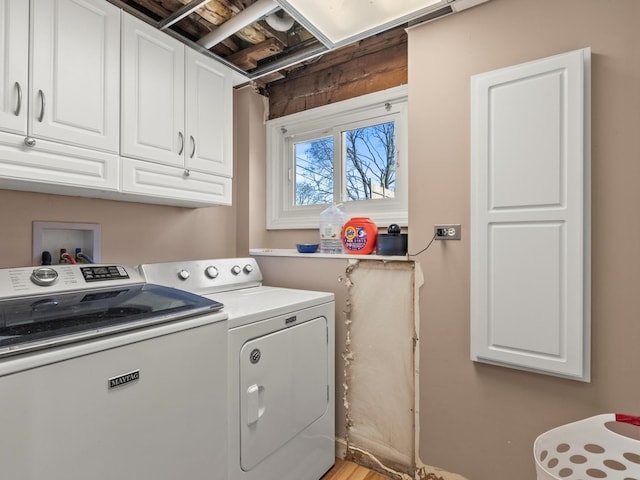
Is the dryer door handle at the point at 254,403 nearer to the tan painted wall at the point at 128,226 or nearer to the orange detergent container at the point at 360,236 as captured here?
the orange detergent container at the point at 360,236

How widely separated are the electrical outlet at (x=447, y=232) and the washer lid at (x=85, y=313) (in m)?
1.06

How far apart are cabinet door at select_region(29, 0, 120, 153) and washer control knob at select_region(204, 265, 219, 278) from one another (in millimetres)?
741

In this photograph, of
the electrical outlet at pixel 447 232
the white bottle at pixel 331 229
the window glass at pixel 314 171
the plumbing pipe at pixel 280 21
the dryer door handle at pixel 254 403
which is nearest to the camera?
the dryer door handle at pixel 254 403

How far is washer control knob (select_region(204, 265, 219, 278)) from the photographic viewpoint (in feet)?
6.09

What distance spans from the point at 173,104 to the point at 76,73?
42 cm

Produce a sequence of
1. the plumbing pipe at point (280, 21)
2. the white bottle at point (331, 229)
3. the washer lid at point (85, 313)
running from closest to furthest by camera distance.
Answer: the washer lid at point (85, 313), the plumbing pipe at point (280, 21), the white bottle at point (331, 229)

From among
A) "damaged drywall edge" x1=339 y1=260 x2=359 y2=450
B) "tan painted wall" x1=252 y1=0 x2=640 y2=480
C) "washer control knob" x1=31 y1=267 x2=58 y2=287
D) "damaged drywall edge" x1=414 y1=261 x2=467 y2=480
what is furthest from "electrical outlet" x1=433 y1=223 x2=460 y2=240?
"washer control knob" x1=31 y1=267 x2=58 y2=287

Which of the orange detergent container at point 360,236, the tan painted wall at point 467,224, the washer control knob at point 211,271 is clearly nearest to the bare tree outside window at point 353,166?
the orange detergent container at point 360,236

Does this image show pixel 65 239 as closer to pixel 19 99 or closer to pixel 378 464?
pixel 19 99

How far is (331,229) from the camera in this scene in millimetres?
Answer: 2105

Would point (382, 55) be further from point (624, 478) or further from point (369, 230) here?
point (624, 478)

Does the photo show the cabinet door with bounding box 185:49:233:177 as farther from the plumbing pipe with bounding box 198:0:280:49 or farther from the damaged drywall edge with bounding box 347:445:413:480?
the damaged drywall edge with bounding box 347:445:413:480

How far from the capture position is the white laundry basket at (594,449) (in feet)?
3.72

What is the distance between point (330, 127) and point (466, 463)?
2111mm
